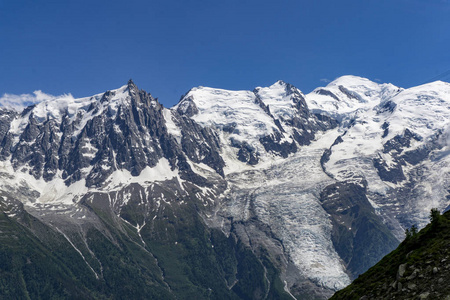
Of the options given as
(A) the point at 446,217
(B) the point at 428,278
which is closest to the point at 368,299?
(B) the point at 428,278

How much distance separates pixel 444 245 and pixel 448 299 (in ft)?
35.7

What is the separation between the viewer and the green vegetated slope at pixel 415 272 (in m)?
52.8

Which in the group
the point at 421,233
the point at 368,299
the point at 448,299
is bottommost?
the point at 448,299

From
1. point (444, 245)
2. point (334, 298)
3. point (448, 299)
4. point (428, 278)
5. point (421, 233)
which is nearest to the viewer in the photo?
point (448, 299)

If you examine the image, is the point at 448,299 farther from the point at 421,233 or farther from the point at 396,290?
the point at 421,233

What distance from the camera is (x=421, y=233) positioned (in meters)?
67.4

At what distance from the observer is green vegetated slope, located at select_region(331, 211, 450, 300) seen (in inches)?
2080

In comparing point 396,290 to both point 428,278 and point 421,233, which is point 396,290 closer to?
point 428,278

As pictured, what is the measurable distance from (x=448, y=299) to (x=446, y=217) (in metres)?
21.7

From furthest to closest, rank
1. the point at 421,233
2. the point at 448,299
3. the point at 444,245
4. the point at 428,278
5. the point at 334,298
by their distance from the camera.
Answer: the point at 334,298
the point at 421,233
the point at 444,245
the point at 428,278
the point at 448,299

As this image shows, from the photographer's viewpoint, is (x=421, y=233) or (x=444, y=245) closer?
(x=444, y=245)

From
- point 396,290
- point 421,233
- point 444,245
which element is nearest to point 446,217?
point 421,233

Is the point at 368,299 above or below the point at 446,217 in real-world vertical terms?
below

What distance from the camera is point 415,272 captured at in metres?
55.9
